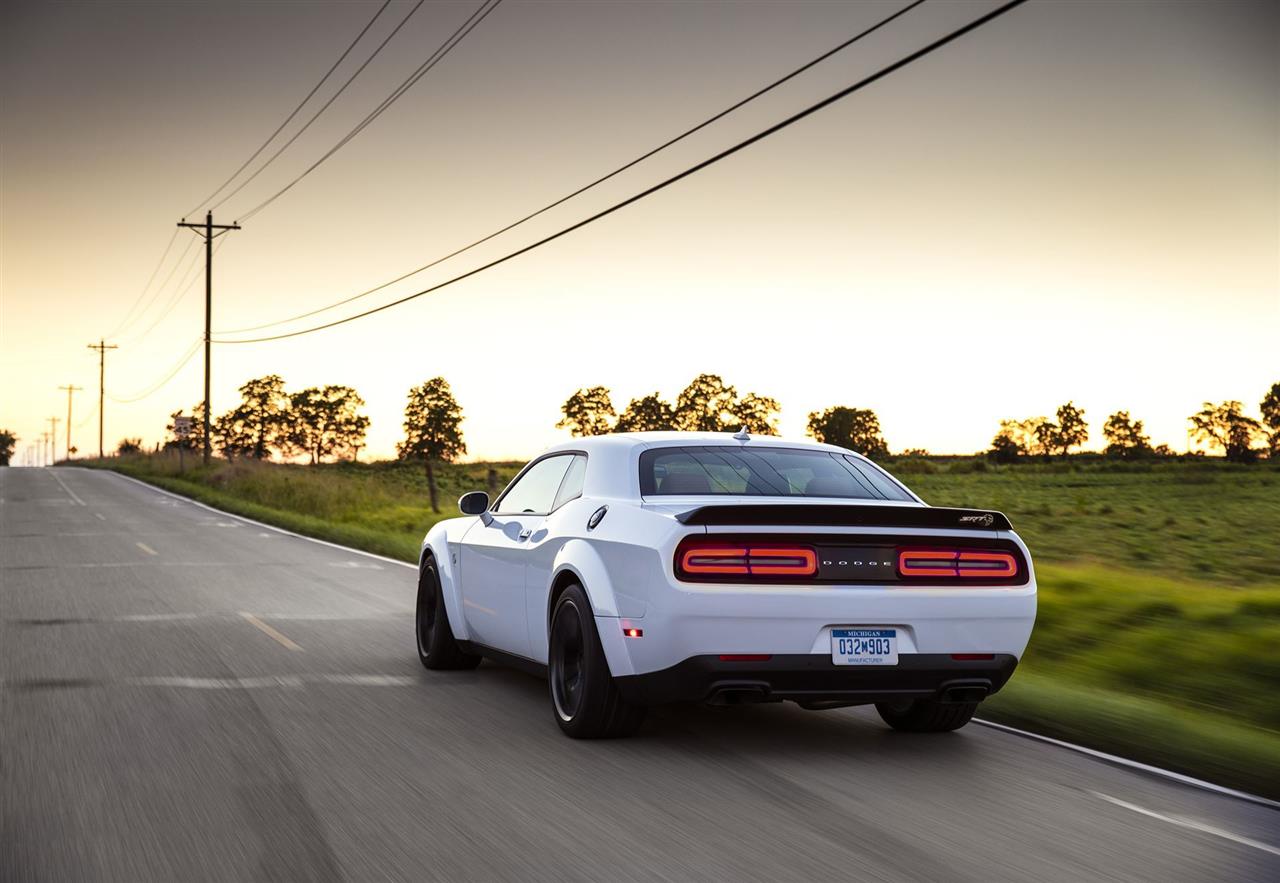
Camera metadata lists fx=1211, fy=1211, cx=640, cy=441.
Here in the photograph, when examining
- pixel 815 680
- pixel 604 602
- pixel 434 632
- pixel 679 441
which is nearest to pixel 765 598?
pixel 815 680

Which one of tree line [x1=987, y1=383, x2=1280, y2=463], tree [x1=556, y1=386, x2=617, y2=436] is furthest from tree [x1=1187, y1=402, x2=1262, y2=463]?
tree [x1=556, y1=386, x2=617, y2=436]

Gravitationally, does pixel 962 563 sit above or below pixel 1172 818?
above

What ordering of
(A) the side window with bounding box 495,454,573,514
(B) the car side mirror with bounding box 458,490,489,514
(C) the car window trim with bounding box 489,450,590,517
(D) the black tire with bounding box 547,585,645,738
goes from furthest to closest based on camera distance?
1. (B) the car side mirror with bounding box 458,490,489,514
2. (A) the side window with bounding box 495,454,573,514
3. (C) the car window trim with bounding box 489,450,590,517
4. (D) the black tire with bounding box 547,585,645,738

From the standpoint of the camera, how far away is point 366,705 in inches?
280

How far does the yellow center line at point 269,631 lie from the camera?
31.0 feet

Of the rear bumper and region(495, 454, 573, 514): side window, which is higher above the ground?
region(495, 454, 573, 514): side window

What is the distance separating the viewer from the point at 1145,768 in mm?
5914

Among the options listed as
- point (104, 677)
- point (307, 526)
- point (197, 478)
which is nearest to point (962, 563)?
point (104, 677)

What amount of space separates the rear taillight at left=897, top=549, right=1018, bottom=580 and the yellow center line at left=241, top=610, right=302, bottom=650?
5.37 meters

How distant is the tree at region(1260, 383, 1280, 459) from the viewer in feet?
277

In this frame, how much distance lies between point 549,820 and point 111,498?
36708 millimetres

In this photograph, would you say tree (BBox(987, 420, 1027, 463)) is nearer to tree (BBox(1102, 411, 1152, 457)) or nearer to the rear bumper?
tree (BBox(1102, 411, 1152, 457))

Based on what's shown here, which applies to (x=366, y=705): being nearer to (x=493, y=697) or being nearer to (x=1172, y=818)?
(x=493, y=697)

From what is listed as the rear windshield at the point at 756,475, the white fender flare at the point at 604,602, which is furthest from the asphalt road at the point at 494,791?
the rear windshield at the point at 756,475
